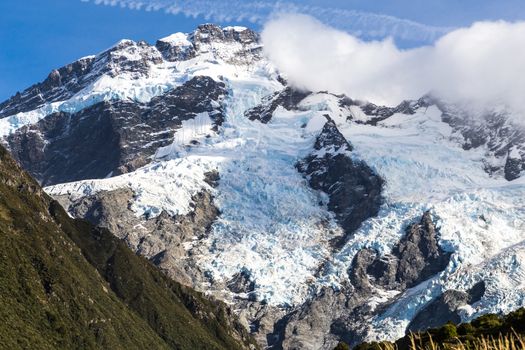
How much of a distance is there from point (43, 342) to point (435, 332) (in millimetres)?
120934

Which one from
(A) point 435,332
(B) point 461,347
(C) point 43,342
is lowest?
(C) point 43,342

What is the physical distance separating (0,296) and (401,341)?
110 m

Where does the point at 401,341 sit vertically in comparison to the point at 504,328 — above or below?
below

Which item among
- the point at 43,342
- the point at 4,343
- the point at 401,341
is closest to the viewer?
the point at 401,341

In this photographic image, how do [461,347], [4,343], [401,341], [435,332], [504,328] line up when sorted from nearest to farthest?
[461,347] < [504,328] < [435,332] < [401,341] < [4,343]

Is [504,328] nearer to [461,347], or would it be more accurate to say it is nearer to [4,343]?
[461,347]

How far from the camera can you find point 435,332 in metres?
89.8

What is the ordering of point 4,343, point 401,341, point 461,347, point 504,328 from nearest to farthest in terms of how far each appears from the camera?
point 461,347
point 504,328
point 401,341
point 4,343

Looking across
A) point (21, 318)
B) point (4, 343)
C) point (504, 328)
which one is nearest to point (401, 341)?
point (504, 328)

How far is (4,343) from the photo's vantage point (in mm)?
172625

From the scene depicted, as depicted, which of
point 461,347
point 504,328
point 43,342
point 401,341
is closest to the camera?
point 461,347

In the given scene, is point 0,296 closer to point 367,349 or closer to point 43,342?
point 43,342

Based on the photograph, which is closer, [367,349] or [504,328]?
[504,328]

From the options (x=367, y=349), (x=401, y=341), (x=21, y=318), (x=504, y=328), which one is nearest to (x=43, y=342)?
(x=21, y=318)
